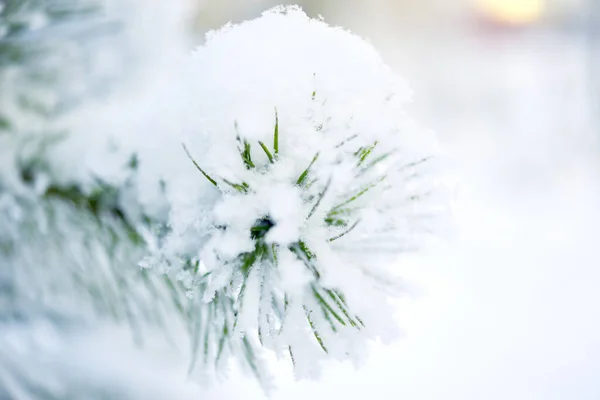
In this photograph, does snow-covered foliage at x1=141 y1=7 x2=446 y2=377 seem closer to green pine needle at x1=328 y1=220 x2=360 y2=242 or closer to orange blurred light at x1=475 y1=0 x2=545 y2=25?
green pine needle at x1=328 y1=220 x2=360 y2=242

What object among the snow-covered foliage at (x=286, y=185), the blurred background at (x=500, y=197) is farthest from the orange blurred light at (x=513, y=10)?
the snow-covered foliage at (x=286, y=185)

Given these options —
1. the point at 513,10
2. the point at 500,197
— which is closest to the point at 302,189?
the point at 500,197

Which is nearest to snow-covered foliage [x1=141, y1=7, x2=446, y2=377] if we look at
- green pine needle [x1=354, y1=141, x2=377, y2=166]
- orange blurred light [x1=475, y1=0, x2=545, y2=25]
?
green pine needle [x1=354, y1=141, x2=377, y2=166]

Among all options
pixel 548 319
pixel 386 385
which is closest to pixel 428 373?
pixel 386 385

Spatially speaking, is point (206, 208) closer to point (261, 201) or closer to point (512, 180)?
point (261, 201)

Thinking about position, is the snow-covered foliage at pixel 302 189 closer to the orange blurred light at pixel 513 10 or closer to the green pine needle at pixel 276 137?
the green pine needle at pixel 276 137

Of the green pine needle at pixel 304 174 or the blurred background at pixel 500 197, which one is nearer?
the green pine needle at pixel 304 174

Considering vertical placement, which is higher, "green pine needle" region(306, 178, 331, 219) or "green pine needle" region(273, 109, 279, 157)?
"green pine needle" region(273, 109, 279, 157)
